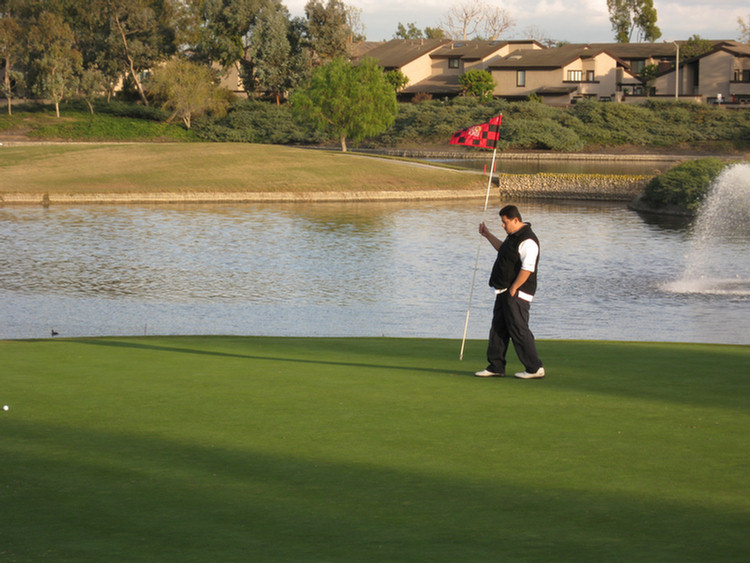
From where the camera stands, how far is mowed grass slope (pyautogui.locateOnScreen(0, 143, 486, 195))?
2227 inches

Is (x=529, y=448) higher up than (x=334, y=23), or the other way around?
(x=334, y=23)

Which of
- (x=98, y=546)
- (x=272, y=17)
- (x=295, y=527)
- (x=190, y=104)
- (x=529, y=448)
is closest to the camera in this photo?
(x=98, y=546)

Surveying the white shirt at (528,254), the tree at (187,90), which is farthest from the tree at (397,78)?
the white shirt at (528,254)

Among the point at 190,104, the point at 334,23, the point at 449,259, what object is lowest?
the point at 449,259

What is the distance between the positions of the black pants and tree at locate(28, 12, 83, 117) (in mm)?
97848

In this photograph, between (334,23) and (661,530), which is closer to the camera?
(661,530)

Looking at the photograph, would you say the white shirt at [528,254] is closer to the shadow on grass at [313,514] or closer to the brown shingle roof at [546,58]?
the shadow on grass at [313,514]

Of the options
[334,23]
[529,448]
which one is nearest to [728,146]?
[334,23]

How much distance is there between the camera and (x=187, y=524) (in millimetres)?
6434

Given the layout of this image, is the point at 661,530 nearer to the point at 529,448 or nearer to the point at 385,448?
the point at 529,448

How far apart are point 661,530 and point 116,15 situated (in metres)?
113

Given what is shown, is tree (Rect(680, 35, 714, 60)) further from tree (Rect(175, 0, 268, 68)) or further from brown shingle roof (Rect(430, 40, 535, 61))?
tree (Rect(175, 0, 268, 68))

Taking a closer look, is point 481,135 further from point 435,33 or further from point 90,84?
point 435,33

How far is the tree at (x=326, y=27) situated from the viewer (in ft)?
358
